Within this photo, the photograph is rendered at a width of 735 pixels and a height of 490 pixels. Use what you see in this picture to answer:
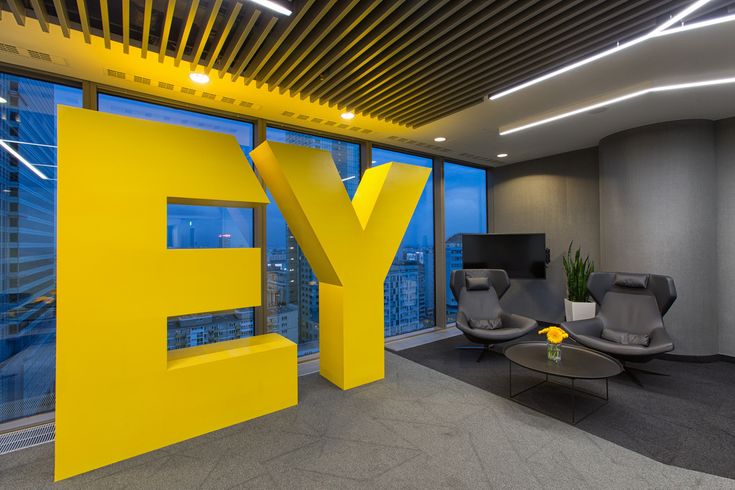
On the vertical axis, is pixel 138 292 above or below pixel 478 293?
above

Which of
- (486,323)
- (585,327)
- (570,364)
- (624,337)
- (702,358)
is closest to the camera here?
(570,364)

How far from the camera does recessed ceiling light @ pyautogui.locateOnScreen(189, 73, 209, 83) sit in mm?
2876

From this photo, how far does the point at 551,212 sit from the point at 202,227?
546cm

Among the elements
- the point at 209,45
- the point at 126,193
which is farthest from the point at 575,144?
the point at 126,193

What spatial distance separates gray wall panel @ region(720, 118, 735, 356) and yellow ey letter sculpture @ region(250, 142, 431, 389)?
149 inches

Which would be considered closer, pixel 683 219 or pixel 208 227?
pixel 208 227

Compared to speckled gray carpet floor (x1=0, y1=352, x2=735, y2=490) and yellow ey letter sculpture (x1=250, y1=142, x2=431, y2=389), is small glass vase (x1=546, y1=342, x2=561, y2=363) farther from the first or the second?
yellow ey letter sculpture (x1=250, y1=142, x2=431, y2=389)

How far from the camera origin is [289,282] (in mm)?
4281


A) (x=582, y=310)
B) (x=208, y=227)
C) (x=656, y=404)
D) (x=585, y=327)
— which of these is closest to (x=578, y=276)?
(x=582, y=310)

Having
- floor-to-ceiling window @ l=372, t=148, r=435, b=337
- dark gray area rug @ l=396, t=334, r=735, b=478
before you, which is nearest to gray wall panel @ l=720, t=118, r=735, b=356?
dark gray area rug @ l=396, t=334, r=735, b=478

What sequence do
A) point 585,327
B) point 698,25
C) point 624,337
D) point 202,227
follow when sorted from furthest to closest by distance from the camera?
point 585,327
point 624,337
point 202,227
point 698,25

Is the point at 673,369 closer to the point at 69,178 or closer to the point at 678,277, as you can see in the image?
the point at 678,277

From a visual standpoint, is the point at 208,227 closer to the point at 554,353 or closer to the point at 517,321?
the point at 554,353

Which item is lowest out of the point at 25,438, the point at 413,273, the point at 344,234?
the point at 25,438
